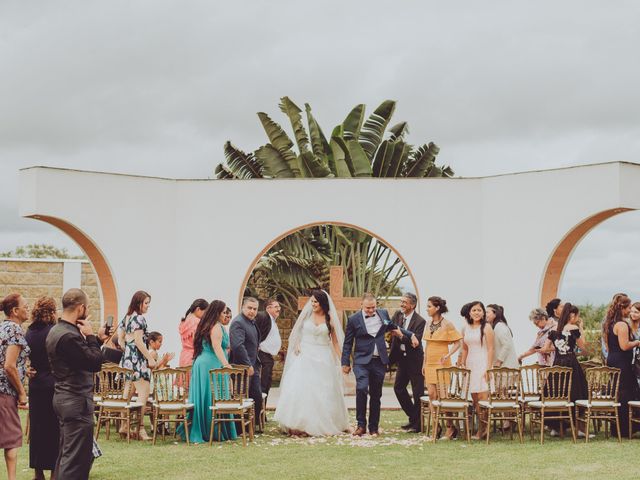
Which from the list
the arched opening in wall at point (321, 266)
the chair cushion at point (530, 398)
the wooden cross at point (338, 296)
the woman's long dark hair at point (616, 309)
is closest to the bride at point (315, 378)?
the chair cushion at point (530, 398)

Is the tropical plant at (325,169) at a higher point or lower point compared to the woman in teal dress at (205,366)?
higher

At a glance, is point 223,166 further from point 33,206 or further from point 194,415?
point 194,415

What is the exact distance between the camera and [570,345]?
30.2ft

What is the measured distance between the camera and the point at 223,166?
57.9 feet

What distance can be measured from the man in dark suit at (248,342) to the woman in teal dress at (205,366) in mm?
416

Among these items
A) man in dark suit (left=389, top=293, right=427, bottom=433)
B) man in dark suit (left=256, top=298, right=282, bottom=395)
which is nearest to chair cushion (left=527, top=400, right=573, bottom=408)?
man in dark suit (left=389, top=293, right=427, bottom=433)

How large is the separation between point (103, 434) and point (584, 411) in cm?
542

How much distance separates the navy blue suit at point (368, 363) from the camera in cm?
930

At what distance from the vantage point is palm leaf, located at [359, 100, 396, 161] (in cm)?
1675

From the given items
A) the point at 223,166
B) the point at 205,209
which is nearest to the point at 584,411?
the point at 205,209

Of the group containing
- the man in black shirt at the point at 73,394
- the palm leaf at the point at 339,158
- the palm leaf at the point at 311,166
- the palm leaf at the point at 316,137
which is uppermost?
the palm leaf at the point at 316,137

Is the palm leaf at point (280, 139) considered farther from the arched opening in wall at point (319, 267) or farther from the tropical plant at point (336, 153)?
the arched opening in wall at point (319, 267)

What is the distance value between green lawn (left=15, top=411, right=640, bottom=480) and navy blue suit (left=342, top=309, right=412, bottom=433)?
0.30 metres

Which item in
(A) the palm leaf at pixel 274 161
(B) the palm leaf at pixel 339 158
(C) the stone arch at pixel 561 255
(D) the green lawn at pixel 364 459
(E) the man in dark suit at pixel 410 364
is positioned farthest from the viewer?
(A) the palm leaf at pixel 274 161
